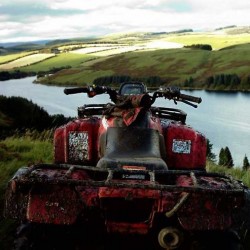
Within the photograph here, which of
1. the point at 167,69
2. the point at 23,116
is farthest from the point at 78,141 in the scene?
the point at 167,69

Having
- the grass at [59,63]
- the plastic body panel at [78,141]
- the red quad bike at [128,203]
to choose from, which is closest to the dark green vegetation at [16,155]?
the plastic body panel at [78,141]

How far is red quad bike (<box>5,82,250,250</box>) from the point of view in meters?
3.40

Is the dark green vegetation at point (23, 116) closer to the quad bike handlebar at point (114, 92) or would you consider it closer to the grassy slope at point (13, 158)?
the grassy slope at point (13, 158)

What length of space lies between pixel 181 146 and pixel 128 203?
1945 mm

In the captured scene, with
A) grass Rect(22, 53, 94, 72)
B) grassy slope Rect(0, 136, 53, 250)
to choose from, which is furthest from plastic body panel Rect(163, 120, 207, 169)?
grass Rect(22, 53, 94, 72)

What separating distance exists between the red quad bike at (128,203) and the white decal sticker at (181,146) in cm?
89

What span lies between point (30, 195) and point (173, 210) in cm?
106

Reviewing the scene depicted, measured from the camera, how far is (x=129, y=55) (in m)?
184

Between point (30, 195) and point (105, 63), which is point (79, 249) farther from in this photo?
point (105, 63)

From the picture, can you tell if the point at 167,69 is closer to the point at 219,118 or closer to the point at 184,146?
the point at 219,118

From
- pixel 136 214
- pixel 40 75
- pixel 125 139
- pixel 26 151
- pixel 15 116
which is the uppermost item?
pixel 125 139

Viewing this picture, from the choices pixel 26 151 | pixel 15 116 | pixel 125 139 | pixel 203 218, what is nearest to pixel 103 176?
pixel 125 139

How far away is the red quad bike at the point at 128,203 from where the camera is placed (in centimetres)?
340

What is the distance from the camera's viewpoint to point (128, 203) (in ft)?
12.3
